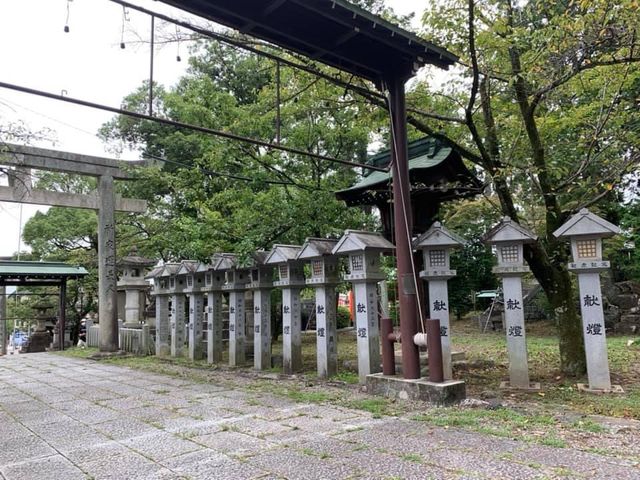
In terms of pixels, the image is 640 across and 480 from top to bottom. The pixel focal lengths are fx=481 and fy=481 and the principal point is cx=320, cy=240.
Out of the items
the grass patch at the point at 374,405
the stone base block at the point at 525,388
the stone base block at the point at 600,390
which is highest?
the grass patch at the point at 374,405

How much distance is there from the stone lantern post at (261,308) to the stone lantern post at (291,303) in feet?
2.46

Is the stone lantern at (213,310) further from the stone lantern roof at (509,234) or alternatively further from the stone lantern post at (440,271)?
the stone lantern roof at (509,234)

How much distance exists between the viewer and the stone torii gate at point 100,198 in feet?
43.6

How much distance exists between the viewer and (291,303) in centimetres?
921

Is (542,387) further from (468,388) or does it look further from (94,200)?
(94,200)

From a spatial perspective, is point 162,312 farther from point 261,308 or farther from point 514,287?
point 514,287

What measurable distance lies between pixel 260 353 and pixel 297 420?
4.57m

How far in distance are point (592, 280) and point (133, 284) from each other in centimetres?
1420

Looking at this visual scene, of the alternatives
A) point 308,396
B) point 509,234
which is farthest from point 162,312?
point 509,234

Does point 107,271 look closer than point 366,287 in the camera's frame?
No

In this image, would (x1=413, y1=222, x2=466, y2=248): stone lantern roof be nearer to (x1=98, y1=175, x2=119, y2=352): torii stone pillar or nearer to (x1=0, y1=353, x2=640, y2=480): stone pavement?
(x1=0, y1=353, x2=640, y2=480): stone pavement

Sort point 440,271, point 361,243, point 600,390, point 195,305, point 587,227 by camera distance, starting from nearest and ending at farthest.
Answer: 1. point 600,390
2. point 587,227
3. point 440,271
4. point 361,243
5. point 195,305

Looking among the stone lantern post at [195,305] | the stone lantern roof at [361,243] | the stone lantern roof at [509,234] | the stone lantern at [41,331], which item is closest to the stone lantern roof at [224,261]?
the stone lantern post at [195,305]

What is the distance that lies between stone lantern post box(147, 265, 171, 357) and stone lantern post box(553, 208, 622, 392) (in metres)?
10.3
